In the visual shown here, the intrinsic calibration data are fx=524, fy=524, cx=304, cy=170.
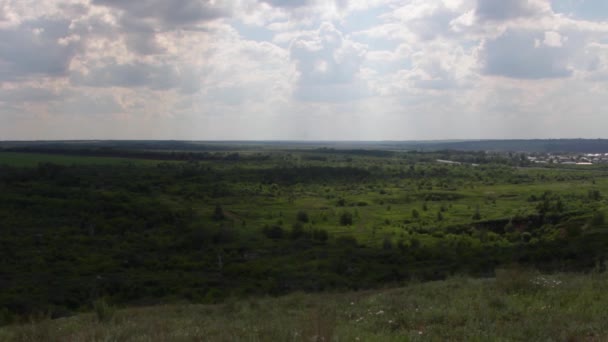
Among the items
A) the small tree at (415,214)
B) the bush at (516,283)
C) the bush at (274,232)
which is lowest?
the bush at (274,232)

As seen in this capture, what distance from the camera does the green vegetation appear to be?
26859 millimetres

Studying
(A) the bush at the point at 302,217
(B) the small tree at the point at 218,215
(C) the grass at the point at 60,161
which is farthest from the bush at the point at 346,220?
(C) the grass at the point at 60,161

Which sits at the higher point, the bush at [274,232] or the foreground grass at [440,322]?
the foreground grass at [440,322]

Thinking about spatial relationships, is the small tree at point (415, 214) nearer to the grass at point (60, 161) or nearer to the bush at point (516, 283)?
the bush at point (516, 283)

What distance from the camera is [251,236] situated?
46.8 m

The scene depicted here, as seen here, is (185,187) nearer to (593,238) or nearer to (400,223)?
(400,223)

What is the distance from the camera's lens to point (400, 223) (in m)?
53.4

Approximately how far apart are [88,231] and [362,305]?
139 feet

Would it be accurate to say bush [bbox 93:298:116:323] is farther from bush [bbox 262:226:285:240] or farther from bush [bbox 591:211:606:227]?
bush [bbox 591:211:606:227]

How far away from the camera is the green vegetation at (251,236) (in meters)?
26.9

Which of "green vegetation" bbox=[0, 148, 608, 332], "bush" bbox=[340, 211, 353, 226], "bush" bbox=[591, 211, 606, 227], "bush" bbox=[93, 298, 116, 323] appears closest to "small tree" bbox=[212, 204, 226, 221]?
"green vegetation" bbox=[0, 148, 608, 332]

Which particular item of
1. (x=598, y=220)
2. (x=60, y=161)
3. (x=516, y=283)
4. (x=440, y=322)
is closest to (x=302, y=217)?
(x=598, y=220)

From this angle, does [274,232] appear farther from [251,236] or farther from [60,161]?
[60,161]

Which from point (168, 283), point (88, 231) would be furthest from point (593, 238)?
point (88, 231)
